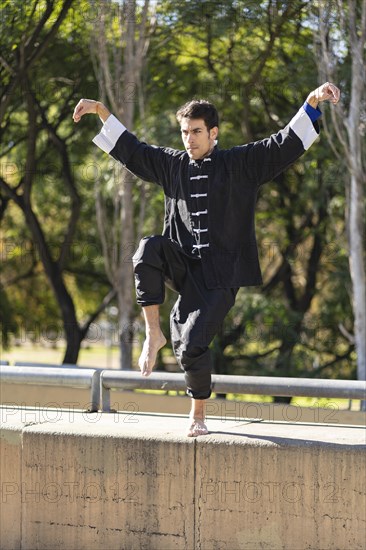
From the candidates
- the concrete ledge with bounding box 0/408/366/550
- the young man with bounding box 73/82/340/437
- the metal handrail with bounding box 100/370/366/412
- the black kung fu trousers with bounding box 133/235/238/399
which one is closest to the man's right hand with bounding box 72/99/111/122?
the young man with bounding box 73/82/340/437

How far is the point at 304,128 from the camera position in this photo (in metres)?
4.41

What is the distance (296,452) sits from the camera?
13.5ft

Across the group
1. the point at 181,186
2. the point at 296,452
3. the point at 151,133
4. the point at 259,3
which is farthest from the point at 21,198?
the point at 296,452

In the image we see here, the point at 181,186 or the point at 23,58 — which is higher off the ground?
the point at 23,58

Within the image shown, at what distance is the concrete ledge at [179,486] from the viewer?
409 cm

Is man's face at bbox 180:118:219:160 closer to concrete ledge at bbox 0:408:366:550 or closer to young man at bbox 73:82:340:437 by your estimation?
young man at bbox 73:82:340:437

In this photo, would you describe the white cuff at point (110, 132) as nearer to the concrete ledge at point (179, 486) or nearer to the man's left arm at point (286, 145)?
the man's left arm at point (286, 145)

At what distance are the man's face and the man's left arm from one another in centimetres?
16

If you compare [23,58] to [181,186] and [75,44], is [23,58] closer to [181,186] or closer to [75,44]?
[75,44]

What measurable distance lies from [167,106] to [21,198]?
285 cm

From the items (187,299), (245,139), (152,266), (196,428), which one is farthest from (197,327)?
(245,139)

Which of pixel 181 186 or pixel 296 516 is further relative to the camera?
pixel 181 186

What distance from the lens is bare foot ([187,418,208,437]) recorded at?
4.37 m

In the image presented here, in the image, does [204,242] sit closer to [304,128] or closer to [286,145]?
[286,145]
